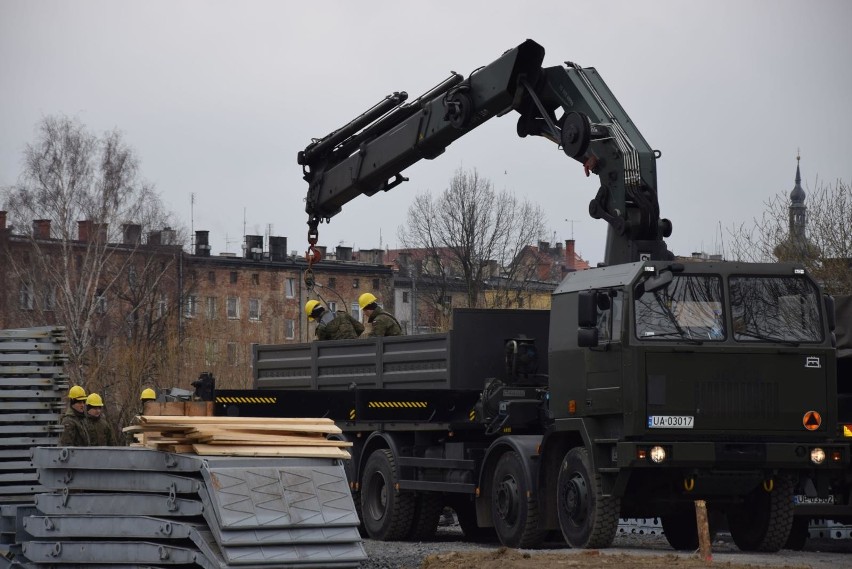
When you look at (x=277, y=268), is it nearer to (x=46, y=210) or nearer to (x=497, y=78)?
(x=46, y=210)

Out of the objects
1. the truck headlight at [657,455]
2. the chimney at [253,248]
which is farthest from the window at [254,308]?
the truck headlight at [657,455]

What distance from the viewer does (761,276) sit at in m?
15.1

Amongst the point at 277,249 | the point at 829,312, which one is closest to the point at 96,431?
the point at 829,312

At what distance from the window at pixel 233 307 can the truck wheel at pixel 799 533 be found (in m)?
74.8

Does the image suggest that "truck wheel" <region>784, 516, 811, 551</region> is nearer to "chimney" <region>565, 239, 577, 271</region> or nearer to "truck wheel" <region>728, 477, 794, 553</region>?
"truck wheel" <region>728, 477, 794, 553</region>

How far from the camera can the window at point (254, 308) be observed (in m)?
91.9

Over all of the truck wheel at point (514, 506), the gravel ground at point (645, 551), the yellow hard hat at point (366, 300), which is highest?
the yellow hard hat at point (366, 300)

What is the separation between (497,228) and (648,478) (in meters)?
54.5

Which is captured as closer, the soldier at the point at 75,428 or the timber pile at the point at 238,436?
the timber pile at the point at 238,436

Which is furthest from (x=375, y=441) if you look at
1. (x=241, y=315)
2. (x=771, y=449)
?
(x=241, y=315)

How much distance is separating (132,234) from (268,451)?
51.4 meters

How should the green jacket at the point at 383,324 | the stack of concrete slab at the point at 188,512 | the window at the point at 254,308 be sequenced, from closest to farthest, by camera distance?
the stack of concrete slab at the point at 188,512 < the green jacket at the point at 383,324 < the window at the point at 254,308

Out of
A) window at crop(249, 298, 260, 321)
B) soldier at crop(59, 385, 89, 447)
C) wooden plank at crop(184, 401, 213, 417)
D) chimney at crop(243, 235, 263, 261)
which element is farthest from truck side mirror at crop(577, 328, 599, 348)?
chimney at crop(243, 235, 263, 261)

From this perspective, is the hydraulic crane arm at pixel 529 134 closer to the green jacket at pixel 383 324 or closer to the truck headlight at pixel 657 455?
the green jacket at pixel 383 324
